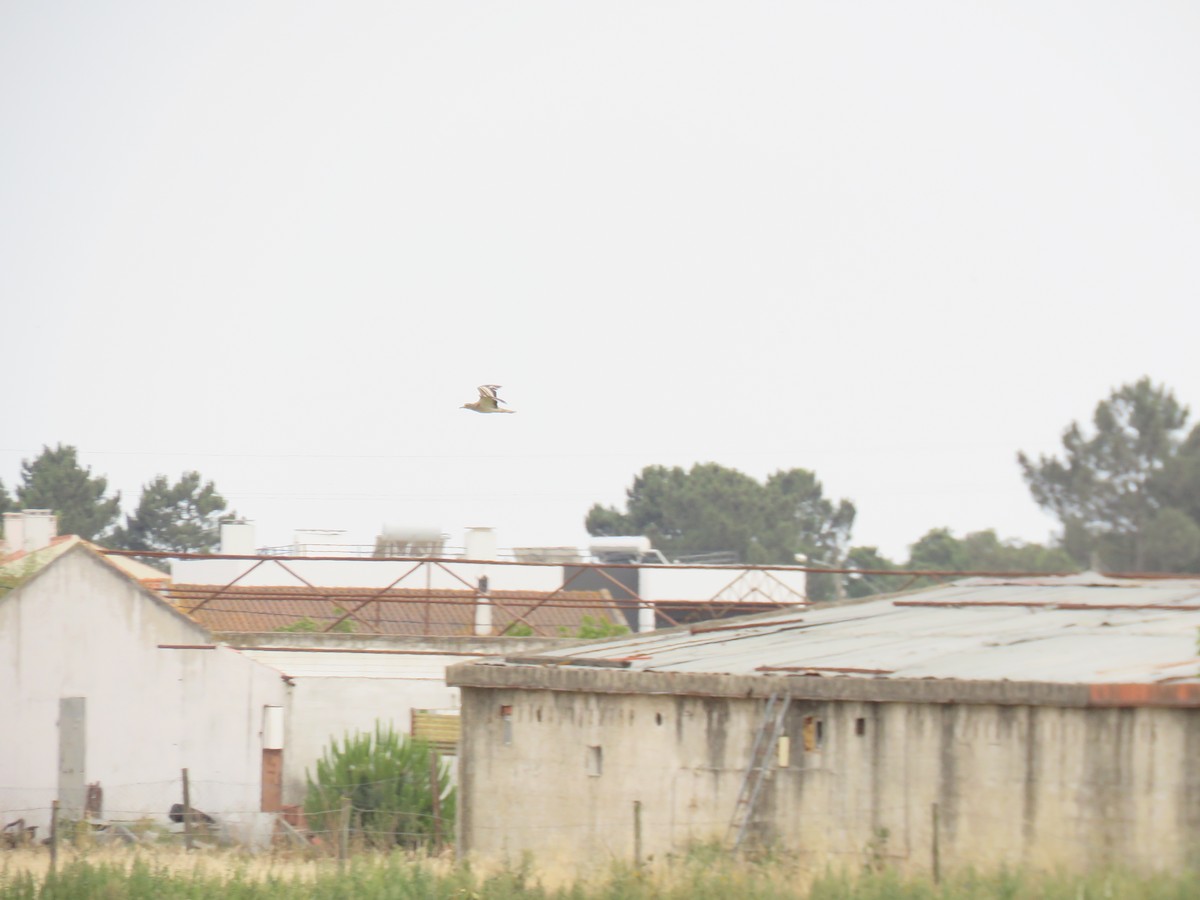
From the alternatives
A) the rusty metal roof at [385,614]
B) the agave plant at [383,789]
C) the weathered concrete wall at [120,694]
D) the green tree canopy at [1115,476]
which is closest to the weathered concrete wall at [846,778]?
the agave plant at [383,789]

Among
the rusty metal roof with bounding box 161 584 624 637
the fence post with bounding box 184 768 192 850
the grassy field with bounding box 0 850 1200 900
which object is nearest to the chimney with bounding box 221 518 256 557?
the rusty metal roof with bounding box 161 584 624 637

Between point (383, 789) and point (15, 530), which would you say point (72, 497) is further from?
point (383, 789)

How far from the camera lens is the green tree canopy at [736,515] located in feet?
308

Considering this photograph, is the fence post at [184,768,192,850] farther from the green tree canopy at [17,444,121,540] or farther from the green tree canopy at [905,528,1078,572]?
the green tree canopy at [17,444,121,540]

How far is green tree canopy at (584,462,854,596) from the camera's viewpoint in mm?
93750

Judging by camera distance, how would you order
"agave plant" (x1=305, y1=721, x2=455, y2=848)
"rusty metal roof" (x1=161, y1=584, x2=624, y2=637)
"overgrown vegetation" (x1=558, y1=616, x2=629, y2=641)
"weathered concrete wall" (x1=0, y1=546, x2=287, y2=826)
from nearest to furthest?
"agave plant" (x1=305, y1=721, x2=455, y2=848)
"weathered concrete wall" (x1=0, y1=546, x2=287, y2=826)
"overgrown vegetation" (x1=558, y1=616, x2=629, y2=641)
"rusty metal roof" (x1=161, y1=584, x2=624, y2=637)

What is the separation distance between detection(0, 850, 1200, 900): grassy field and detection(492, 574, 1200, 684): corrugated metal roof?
2.32m

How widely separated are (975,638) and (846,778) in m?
4.24

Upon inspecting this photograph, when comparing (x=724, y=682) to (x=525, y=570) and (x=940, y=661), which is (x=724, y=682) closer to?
(x=940, y=661)

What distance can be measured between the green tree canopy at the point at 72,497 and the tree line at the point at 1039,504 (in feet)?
100

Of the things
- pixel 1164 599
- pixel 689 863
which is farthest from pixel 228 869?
pixel 1164 599

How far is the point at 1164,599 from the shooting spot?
23.2 meters

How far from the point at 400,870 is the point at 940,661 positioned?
6.40 m

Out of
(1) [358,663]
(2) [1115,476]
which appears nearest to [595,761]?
(1) [358,663]
